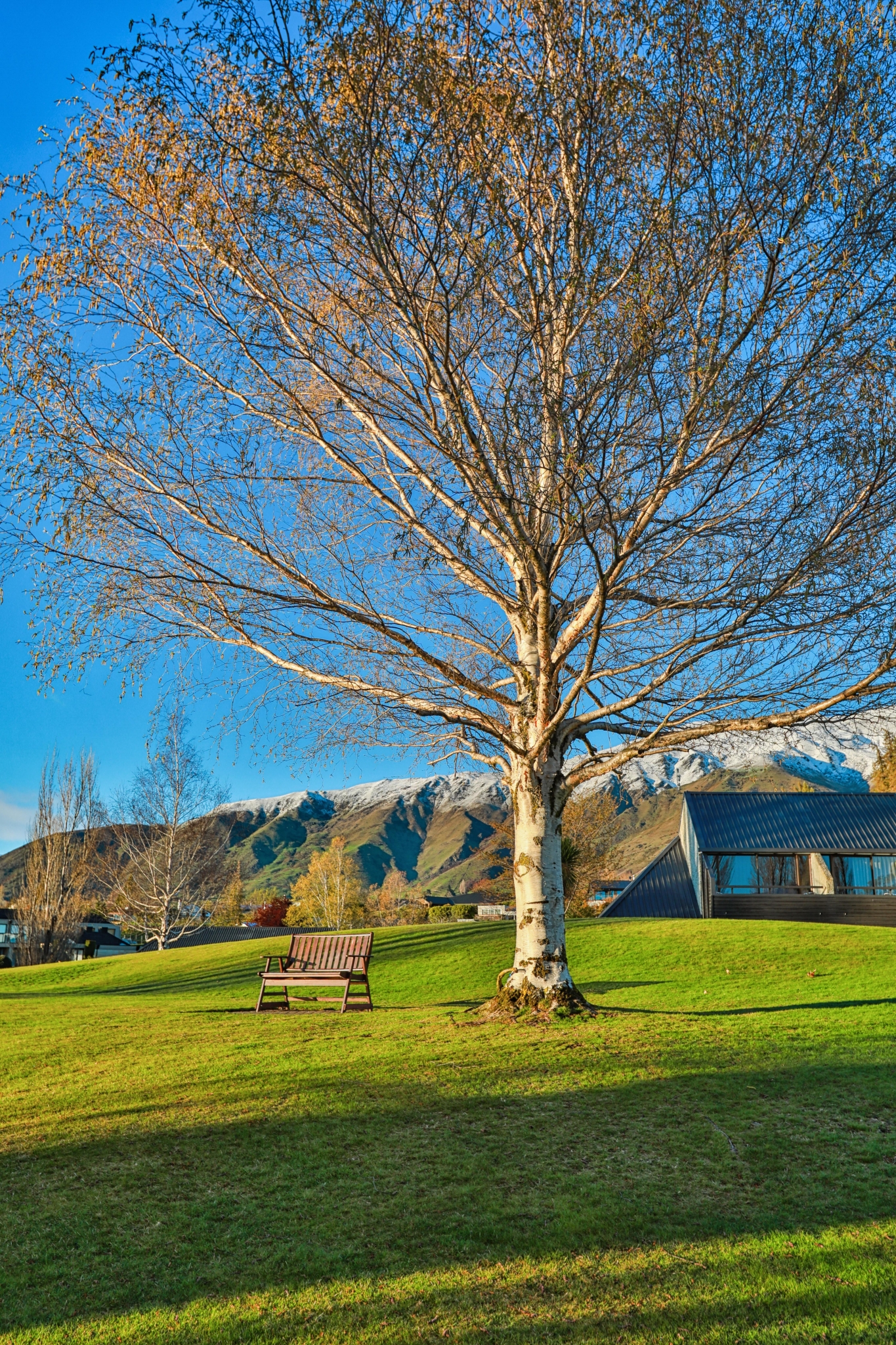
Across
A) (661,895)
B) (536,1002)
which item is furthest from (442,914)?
(536,1002)

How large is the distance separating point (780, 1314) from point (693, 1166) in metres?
1.60

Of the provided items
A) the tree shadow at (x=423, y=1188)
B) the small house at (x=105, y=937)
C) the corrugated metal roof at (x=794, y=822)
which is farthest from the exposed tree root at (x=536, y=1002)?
the small house at (x=105, y=937)

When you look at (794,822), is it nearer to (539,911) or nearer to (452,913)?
(539,911)

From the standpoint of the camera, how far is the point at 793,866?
26281mm

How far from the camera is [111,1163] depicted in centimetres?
498

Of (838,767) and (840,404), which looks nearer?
(840,404)

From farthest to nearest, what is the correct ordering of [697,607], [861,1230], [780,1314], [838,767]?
[838,767] → [697,607] → [861,1230] → [780,1314]

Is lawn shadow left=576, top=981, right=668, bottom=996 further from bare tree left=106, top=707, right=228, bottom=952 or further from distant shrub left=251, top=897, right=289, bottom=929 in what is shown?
distant shrub left=251, top=897, right=289, bottom=929

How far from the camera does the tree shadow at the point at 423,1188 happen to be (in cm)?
364

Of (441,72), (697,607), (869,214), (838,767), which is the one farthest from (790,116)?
(838,767)

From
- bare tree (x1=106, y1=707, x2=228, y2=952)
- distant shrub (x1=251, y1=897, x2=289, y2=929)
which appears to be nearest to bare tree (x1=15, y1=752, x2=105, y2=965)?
bare tree (x1=106, y1=707, x2=228, y2=952)

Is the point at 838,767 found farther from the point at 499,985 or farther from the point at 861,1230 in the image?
the point at 861,1230

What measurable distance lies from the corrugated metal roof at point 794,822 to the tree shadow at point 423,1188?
70.6ft

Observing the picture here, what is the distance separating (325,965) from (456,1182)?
8.20m
